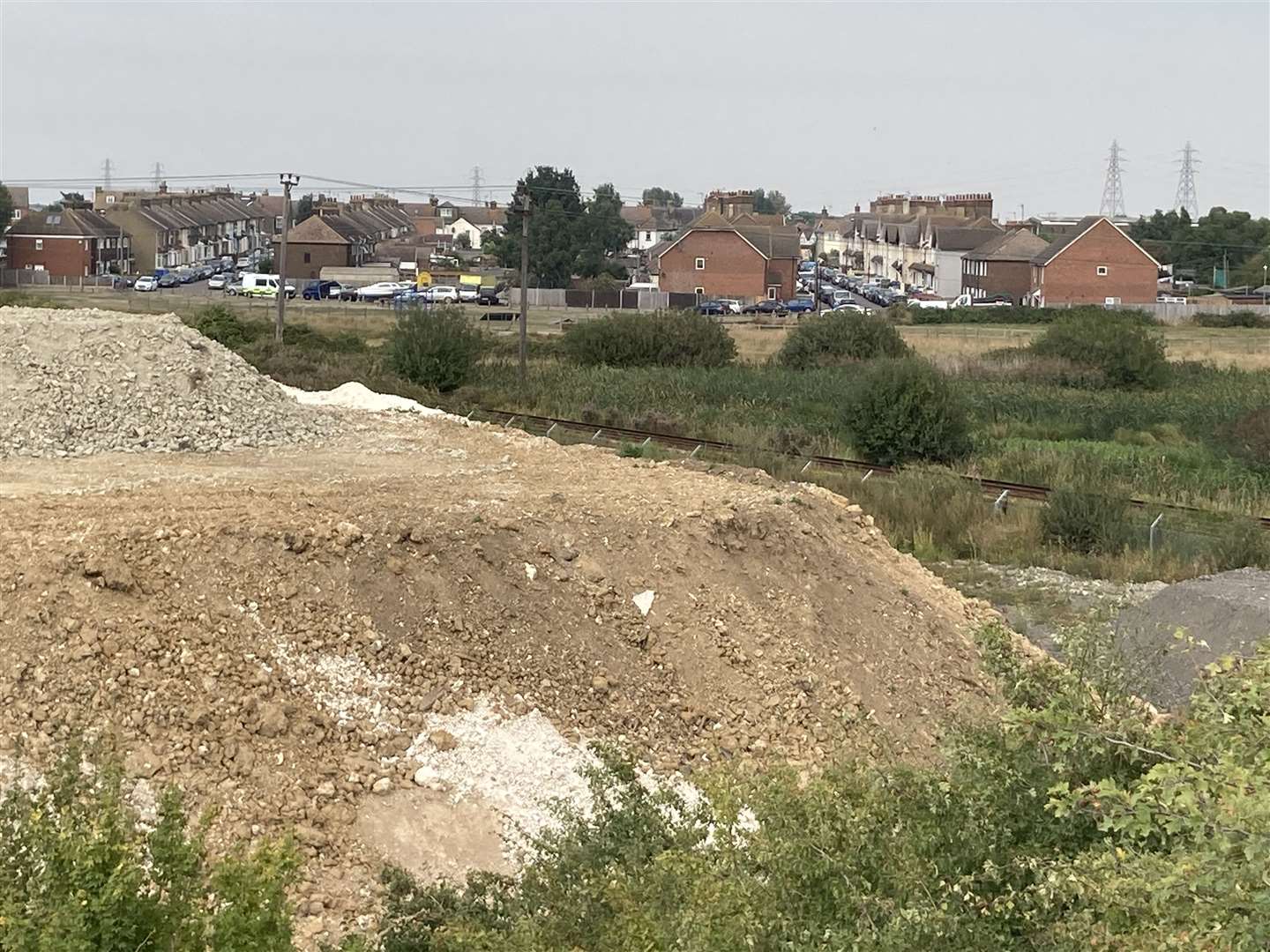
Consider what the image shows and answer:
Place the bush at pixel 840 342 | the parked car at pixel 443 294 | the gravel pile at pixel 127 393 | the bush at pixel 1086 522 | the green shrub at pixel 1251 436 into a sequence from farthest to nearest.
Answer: the parked car at pixel 443 294 → the bush at pixel 840 342 → the green shrub at pixel 1251 436 → the bush at pixel 1086 522 → the gravel pile at pixel 127 393

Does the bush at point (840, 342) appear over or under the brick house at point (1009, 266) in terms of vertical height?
under

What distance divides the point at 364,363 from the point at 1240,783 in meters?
39.0

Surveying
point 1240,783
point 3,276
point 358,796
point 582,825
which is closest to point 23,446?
point 358,796

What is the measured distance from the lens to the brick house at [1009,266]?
95.4 meters

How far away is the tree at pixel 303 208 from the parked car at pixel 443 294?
6499cm

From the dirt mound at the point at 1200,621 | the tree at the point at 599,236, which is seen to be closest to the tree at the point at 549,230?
the tree at the point at 599,236

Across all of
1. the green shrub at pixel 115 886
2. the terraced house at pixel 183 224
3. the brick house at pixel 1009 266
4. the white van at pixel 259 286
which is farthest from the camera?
the terraced house at pixel 183 224

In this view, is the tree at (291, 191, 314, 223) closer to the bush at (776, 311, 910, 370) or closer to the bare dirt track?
the bush at (776, 311, 910, 370)

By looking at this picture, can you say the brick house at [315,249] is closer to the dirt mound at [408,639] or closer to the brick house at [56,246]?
the brick house at [56,246]

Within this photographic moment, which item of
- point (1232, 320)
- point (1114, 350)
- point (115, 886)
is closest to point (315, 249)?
point (1232, 320)

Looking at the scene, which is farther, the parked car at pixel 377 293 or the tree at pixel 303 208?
the tree at pixel 303 208

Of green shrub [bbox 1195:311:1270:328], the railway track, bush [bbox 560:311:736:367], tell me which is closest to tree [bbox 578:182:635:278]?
green shrub [bbox 1195:311:1270:328]

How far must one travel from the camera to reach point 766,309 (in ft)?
277

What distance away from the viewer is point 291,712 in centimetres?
1326
